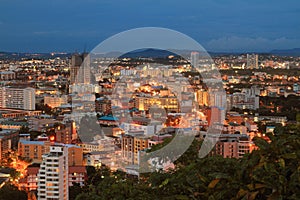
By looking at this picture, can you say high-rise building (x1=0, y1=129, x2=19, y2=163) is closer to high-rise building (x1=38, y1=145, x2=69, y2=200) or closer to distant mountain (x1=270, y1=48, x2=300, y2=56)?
high-rise building (x1=38, y1=145, x2=69, y2=200)

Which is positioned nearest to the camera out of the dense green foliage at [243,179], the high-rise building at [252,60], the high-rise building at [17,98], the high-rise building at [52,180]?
the dense green foliage at [243,179]

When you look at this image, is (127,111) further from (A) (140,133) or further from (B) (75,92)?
(B) (75,92)

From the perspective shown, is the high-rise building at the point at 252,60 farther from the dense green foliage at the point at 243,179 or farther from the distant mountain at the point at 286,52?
the dense green foliage at the point at 243,179

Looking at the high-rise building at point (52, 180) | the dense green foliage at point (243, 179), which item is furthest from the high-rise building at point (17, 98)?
the dense green foliage at point (243, 179)

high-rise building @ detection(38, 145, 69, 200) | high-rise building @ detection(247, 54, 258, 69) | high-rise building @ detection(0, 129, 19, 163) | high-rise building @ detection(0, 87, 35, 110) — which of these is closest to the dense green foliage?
high-rise building @ detection(38, 145, 69, 200)

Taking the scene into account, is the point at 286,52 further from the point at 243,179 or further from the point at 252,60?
the point at 243,179

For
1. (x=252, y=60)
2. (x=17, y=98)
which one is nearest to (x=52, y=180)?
(x=17, y=98)
